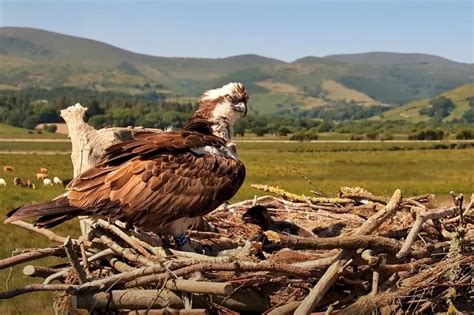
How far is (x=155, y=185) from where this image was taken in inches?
230

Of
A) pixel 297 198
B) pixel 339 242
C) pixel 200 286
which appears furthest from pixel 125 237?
pixel 297 198

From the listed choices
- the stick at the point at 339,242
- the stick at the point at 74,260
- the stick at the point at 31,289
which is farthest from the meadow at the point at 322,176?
the stick at the point at 339,242

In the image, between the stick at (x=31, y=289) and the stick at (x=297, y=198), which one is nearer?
the stick at (x=31, y=289)

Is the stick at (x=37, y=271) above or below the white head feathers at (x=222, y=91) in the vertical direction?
below

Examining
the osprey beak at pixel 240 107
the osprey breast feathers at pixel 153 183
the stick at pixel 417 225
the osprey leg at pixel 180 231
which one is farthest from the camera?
the osprey beak at pixel 240 107

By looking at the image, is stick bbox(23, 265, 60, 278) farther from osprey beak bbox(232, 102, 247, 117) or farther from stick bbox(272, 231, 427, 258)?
osprey beak bbox(232, 102, 247, 117)

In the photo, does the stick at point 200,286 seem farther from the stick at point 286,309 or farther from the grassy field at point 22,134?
the grassy field at point 22,134

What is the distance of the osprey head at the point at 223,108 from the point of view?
6.59 metres

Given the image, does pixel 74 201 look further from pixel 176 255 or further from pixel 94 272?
pixel 176 255

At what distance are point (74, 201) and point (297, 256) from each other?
5.63 feet

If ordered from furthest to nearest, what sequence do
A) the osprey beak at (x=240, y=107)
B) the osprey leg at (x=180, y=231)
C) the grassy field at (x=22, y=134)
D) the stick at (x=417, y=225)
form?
the grassy field at (x=22, y=134), the osprey beak at (x=240, y=107), the osprey leg at (x=180, y=231), the stick at (x=417, y=225)

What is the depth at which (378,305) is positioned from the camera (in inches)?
191

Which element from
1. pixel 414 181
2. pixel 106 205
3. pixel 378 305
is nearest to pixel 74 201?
pixel 106 205

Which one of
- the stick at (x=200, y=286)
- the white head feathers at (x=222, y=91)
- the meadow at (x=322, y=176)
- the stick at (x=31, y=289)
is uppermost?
the white head feathers at (x=222, y=91)
